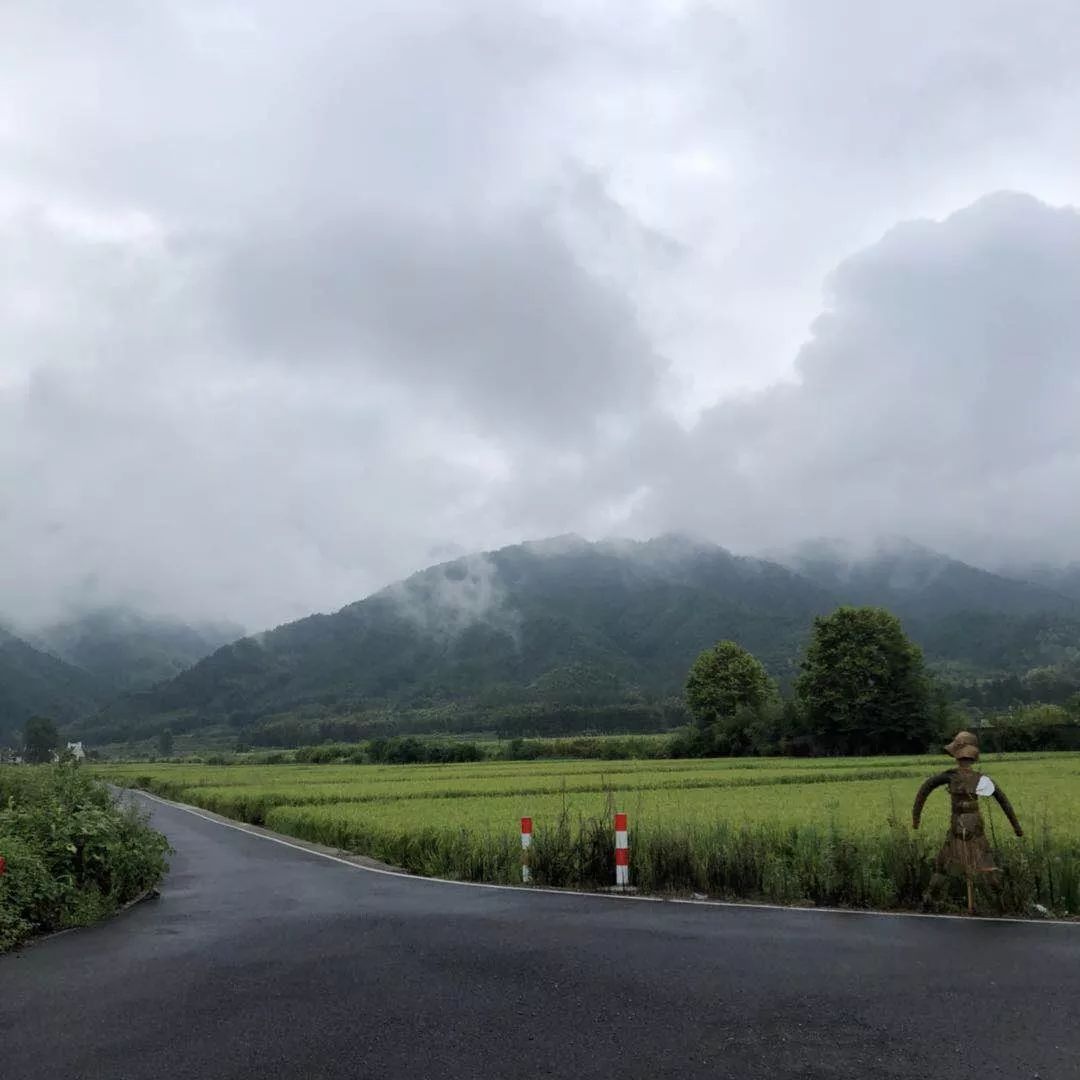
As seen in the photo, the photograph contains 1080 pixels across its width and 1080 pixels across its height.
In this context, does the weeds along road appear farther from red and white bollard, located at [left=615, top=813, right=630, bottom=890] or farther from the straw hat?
the straw hat

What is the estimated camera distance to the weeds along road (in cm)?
597

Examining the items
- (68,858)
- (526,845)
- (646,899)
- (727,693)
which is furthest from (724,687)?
(68,858)

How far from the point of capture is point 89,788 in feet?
51.7

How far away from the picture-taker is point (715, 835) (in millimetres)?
13258

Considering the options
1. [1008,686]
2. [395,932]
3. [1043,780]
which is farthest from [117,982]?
[1008,686]

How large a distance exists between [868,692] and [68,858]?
2672 inches

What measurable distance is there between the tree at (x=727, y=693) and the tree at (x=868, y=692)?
6.47 meters

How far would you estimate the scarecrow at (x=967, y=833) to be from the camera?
10656mm

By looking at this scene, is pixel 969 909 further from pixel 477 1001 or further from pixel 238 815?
pixel 238 815

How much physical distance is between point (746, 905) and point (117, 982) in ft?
23.6

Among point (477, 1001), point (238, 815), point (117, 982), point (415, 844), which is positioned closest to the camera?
point (477, 1001)

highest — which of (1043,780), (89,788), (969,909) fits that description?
(89,788)

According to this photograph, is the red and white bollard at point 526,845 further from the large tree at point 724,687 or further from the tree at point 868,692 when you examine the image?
the large tree at point 724,687

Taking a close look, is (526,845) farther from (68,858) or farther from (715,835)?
(68,858)
